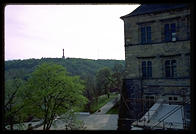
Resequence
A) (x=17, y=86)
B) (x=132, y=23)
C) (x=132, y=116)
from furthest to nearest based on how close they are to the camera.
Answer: (x=132, y=23)
(x=132, y=116)
(x=17, y=86)

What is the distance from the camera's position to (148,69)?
18.5 m

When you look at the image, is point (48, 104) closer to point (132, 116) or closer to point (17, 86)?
point (17, 86)

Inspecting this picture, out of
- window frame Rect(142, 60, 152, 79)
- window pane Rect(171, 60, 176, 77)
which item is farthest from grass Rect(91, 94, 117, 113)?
window pane Rect(171, 60, 176, 77)

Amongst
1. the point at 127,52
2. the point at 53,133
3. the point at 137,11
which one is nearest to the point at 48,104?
the point at 127,52

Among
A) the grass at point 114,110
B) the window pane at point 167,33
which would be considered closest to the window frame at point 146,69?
the window pane at point 167,33

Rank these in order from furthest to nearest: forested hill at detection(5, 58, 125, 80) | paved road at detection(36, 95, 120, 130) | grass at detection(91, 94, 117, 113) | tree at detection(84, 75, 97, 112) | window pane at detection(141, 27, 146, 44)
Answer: forested hill at detection(5, 58, 125, 80), tree at detection(84, 75, 97, 112), grass at detection(91, 94, 117, 113), paved road at detection(36, 95, 120, 130), window pane at detection(141, 27, 146, 44)

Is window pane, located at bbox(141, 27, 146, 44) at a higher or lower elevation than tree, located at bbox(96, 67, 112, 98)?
higher

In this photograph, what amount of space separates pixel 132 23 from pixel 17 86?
12.0m

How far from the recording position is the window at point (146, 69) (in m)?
18.4

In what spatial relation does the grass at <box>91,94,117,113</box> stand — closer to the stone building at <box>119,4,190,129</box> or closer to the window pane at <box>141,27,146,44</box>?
the stone building at <box>119,4,190,129</box>

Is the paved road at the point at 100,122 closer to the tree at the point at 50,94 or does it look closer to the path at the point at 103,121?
the path at the point at 103,121

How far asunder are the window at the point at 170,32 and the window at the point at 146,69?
2.69 meters

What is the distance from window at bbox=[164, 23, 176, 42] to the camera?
17.6 meters

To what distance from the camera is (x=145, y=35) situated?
18625 millimetres
